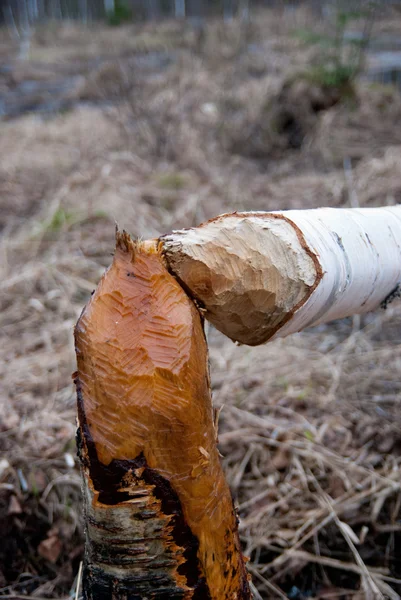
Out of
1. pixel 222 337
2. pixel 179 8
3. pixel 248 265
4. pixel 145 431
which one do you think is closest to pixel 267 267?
pixel 248 265

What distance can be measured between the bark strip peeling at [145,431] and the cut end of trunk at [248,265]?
38mm

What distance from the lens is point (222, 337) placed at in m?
2.82

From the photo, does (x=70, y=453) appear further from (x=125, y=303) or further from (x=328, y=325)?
(x=328, y=325)

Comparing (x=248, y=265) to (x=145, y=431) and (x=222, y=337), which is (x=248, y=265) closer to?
(x=145, y=431)

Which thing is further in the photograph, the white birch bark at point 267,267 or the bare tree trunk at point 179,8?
the bare tree trunk at point 179,8

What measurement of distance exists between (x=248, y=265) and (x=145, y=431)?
34 cm

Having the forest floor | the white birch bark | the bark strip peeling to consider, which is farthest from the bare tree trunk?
the bark strip peeling

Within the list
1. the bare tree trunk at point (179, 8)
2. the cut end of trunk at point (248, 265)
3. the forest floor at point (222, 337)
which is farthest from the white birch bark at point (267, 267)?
the bare tree trunk at point (179, 8)

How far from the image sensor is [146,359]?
2.88 ft

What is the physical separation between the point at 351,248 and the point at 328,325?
1947 millimetres

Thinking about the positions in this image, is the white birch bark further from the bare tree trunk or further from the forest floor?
the bare tree trunk

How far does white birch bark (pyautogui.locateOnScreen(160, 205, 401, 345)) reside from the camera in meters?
0.90

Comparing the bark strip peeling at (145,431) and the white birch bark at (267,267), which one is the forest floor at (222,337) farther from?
the white birch bark at (267,267)

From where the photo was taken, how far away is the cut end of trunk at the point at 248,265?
90 centimetres
